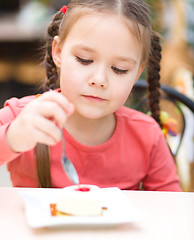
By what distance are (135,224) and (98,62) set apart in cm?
44

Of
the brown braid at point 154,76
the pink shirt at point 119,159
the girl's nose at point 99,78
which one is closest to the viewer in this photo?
the girl's nose at point 99,78

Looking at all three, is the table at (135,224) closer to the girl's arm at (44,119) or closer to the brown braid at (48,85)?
the girl's arm at (44,119)

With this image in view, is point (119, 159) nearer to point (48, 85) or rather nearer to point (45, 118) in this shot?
point (48, 85)

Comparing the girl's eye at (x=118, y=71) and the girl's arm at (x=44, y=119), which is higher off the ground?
the girl's eye at (x=118, y=71)

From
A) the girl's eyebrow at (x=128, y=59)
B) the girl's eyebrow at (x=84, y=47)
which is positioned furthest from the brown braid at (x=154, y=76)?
the girl's eyebrow at (x=84, y=47)

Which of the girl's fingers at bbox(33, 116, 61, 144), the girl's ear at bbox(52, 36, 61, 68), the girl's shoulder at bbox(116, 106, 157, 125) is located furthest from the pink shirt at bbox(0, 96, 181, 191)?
the girl's fingers at bbox(33, 116, 61, 144)

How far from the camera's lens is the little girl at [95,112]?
0.86m

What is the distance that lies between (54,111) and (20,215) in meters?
0.20

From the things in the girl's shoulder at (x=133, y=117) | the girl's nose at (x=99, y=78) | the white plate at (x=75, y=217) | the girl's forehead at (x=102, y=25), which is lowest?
the white plate at (x=75, y=217)

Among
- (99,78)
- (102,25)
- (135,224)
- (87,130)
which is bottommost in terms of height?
(135,224)

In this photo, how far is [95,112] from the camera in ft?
3.50

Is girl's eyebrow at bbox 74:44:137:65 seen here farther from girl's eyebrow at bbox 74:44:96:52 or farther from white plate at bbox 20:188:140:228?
white plate at bbox 20:188:140:228

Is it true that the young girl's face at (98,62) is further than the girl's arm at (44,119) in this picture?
Yes

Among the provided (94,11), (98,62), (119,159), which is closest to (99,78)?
(98,62)
